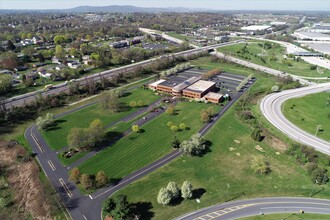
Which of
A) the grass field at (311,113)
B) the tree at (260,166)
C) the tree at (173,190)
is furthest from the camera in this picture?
the grass field at (311,113)

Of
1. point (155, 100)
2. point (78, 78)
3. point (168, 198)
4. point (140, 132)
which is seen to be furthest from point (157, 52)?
point (168, 198)

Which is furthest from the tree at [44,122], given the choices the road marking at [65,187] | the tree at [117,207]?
the tree at [117,207]

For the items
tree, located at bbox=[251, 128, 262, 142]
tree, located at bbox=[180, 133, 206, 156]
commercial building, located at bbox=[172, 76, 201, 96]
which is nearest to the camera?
tree, located at bbox=[180, 133, 206, 156]

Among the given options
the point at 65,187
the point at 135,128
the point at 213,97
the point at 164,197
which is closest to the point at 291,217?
the point at 164,197

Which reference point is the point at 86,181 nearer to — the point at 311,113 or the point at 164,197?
the point at 164,197

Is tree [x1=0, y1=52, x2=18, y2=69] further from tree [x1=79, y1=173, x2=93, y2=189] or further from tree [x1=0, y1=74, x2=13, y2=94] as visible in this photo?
tree [x1=79, y1=173, x2=93, y2=189]

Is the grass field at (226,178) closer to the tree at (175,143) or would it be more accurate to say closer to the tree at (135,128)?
the tree at (175,143)

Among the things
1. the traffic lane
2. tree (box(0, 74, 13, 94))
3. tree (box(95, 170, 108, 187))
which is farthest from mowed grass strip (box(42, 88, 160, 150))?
tree (box(0, 74, 13, 94))

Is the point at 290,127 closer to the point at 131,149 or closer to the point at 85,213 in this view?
the point at 131,149
